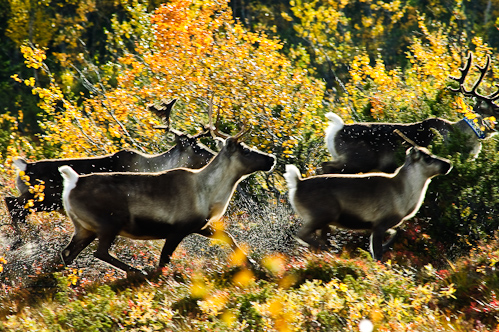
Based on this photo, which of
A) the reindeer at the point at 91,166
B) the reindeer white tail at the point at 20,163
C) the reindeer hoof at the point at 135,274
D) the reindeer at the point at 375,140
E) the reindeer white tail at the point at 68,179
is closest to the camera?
the reindeer white tail at the point at 68,179

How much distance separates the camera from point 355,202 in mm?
7641

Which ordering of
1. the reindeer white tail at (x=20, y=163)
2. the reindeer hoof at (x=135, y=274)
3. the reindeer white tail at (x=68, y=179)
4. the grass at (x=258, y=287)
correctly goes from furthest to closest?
the reindeer white tail at (x=20, y=163) → the reindeer hoof at (x=135, y=274) → the reindeer white tail at (x=68, y=179) → the grass at (x=258, y=287)

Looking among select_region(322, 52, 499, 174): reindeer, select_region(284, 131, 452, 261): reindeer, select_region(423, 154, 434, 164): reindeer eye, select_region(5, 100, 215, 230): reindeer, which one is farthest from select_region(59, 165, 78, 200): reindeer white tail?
select_region(423, 154, 434, 164): reindeer eye

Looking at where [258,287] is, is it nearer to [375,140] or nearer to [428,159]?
[428,159]

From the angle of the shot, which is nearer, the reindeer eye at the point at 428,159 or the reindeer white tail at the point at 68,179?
the reindeer white tail at the point at 68,179

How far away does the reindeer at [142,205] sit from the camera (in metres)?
7.61

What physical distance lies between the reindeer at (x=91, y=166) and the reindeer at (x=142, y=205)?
1836mm

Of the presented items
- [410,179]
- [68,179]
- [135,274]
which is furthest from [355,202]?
[68,179]

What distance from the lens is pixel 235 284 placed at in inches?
291

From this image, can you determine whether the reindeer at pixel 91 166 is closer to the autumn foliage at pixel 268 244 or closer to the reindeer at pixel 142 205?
the autumn foliage at pixel 268 244

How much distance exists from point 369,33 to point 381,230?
63.9 feet

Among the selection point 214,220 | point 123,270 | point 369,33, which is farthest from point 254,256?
point 369,33

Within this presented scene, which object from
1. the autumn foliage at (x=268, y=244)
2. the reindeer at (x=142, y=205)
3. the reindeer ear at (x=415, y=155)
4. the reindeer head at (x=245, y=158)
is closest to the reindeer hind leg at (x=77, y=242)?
the reindeer at (x=142, y=205)

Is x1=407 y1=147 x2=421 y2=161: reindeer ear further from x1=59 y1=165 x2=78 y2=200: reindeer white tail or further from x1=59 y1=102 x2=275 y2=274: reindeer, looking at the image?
x1=59 y1=165 x2=78 y2=200: reindeer white tail
